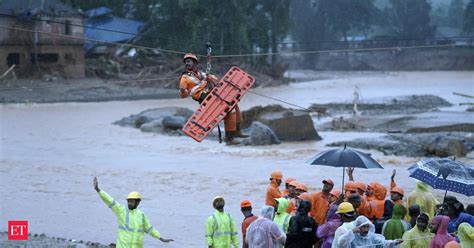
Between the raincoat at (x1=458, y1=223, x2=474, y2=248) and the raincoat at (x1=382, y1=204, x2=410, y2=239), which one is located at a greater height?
the raincoat at (x1=458, y1=223, x2=474, y2=248)

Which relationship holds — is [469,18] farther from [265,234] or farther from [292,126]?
[265,234]

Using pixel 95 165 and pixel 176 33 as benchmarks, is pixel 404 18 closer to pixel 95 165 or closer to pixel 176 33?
pixel 176 33

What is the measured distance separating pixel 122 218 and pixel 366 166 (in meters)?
3.61

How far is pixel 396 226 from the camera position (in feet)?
29.5

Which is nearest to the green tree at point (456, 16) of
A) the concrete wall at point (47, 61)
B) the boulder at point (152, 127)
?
the concrete wall at point (47, 61)

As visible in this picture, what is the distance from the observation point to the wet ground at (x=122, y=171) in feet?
57.1

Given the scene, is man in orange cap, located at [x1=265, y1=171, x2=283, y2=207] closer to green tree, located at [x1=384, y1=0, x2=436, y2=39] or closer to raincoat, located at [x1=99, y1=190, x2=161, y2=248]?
raincoat, located at [x1=99, y1=190, x2=161, y2=248]

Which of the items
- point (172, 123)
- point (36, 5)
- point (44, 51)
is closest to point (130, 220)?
point (172, 123)

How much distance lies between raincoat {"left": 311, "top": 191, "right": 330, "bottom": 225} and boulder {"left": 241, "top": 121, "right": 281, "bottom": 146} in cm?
2014

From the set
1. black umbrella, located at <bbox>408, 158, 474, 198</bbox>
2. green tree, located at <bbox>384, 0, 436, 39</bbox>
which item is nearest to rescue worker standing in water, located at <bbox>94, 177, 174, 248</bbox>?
black umbrella, located at <bbox>408, 158, 474, 198</bbox>

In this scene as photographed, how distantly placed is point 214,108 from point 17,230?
622 cm

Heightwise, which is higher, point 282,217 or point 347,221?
point 347,221

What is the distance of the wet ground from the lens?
57.1 feet

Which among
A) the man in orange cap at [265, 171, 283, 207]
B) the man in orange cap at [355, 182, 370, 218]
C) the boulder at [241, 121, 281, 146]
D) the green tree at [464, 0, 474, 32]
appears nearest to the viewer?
the man in orange cap at [355, 182, 370, 218]
